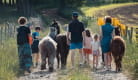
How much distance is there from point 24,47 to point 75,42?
173 cm

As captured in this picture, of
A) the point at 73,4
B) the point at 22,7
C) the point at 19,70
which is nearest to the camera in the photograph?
the point at 19,70

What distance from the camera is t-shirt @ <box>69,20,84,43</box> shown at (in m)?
14.9

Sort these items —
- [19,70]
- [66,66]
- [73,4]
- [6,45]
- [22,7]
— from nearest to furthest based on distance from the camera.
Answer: [19,70], [66,66], [6,45], [22,7], [73,4]

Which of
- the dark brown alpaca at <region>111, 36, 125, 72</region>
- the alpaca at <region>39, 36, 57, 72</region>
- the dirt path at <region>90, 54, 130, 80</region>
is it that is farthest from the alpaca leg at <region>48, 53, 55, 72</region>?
the dark brown alpaca at <region>111, 36, 125, 72</region>

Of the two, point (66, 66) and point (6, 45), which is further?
point (6, 45)

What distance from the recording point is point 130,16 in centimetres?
4906

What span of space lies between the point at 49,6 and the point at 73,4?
4153mm

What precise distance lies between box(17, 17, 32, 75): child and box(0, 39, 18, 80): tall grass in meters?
0.29

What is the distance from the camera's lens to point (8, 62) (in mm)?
14469

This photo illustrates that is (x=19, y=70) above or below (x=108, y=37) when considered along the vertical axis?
below

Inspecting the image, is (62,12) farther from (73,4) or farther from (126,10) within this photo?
(126,10)

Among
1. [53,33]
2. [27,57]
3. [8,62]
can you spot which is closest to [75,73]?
[27,57]

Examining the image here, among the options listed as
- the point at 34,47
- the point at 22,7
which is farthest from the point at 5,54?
the point at 22,7

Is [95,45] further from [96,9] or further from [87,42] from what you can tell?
[96,9]
